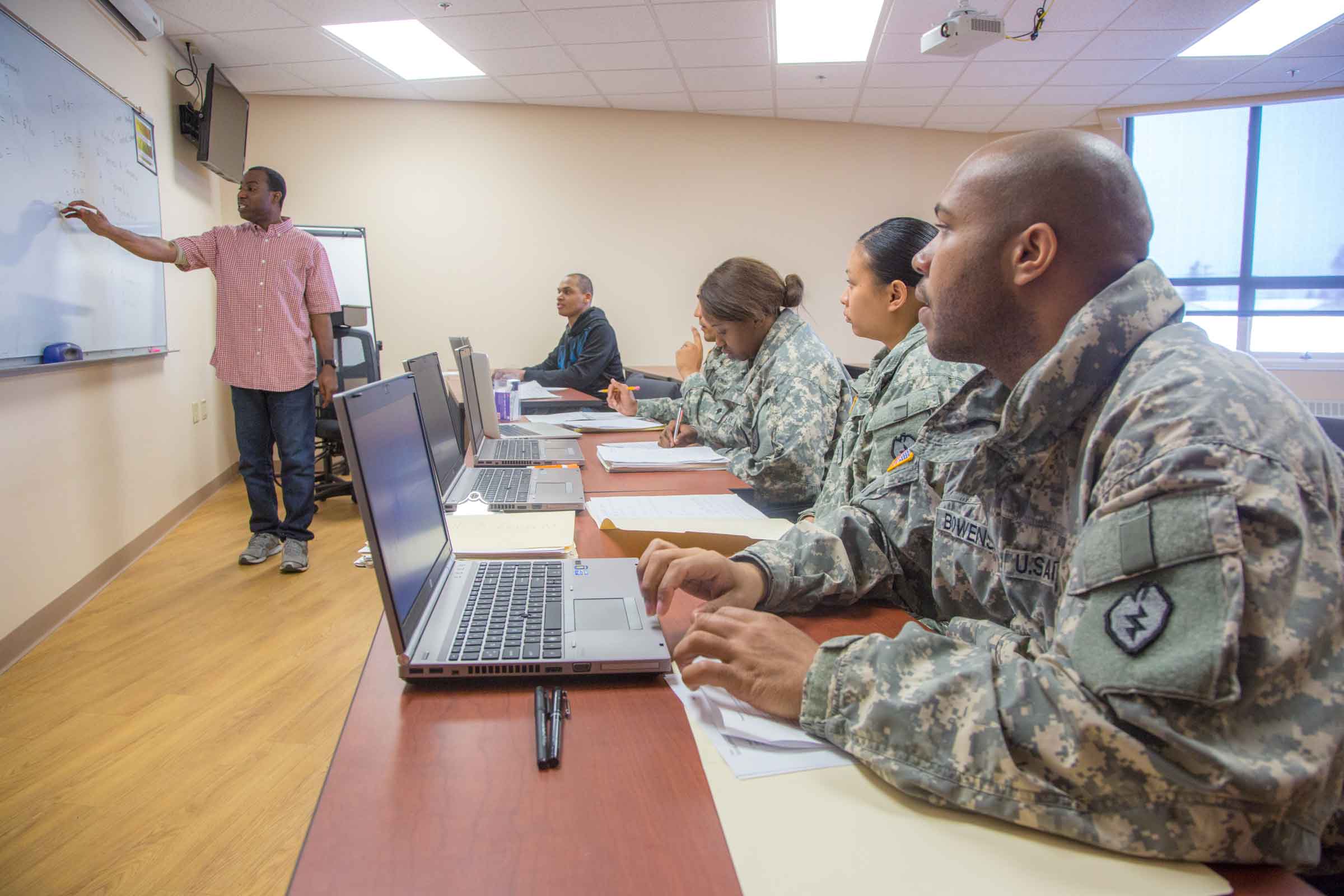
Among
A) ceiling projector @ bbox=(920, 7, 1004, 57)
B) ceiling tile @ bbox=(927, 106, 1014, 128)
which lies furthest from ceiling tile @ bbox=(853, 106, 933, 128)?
ceiling projector @ bbox=(920, 7, 1004, 57)

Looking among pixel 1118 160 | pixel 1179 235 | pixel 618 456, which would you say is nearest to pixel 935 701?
pixel 1118 160

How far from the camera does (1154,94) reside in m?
5.08

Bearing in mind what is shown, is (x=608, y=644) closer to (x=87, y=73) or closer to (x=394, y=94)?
(x=87, y=73)

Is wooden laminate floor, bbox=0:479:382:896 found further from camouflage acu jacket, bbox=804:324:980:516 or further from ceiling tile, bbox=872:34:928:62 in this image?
ceiling tile, bbox=872:34:928:62

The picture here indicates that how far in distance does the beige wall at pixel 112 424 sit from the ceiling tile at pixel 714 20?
2.44 m

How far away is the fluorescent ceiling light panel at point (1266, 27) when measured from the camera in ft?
12.5

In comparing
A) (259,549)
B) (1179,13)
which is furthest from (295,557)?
(1179,13)

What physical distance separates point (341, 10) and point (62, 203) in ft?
5.88

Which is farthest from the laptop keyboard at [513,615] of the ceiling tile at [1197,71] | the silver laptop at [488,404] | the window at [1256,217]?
the window at [1256,217]

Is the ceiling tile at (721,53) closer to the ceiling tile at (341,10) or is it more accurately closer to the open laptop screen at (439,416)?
the ceiling tile at (341,10)

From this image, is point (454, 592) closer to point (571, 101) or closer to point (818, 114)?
point (571, 101)

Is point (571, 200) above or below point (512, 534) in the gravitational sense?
above

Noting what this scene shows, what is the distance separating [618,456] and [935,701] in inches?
57.3

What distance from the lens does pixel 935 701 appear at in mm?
592
